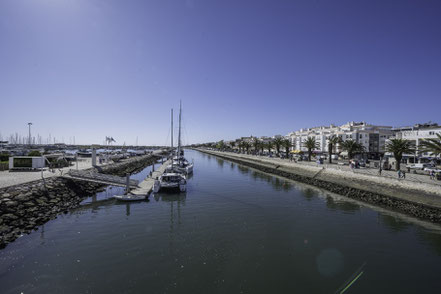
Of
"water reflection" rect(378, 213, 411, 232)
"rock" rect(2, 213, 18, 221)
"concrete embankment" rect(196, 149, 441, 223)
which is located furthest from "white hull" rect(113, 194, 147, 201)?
"concrete embankment" rect(196, 149, 441, 223)

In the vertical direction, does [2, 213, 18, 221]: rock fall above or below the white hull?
above

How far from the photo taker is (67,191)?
23.4m

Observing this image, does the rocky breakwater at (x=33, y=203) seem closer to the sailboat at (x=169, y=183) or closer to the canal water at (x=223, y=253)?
the canal water at (x=223, y=253)

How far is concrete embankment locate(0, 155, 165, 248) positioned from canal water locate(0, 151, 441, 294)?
1.10 m

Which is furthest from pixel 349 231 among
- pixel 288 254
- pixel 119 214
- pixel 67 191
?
pixel 67 191

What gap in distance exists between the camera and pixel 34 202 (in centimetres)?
1844

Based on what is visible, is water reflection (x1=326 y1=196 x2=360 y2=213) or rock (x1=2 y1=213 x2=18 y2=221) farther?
water reflection (x1=326 y1=196 x2=360 y2=213)

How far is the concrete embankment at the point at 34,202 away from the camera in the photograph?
14594 millimetres

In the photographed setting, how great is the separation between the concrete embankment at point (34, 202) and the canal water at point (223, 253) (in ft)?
3.62

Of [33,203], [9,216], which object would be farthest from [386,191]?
[33,203]

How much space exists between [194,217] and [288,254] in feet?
29.5

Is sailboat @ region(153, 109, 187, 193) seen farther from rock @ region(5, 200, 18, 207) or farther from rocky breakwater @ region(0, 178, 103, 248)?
rock @ region(5, 200, 18, 207)

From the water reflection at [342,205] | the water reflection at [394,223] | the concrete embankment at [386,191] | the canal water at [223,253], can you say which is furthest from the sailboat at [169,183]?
the concrete embankment at [386,191]

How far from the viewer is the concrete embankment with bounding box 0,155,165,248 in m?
14.6
